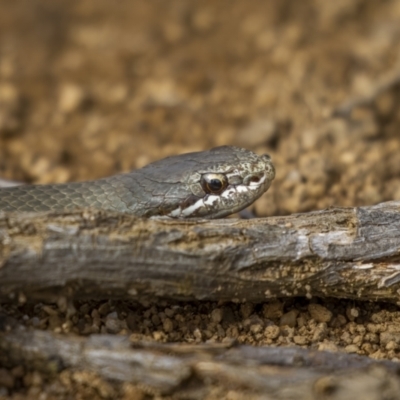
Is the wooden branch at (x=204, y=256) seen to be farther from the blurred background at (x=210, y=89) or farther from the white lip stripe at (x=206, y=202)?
the blurred background at (x=210, y=89)

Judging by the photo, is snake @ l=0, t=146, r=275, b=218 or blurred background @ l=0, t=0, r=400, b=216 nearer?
snake @ l=0, t=146, r=275, b=218

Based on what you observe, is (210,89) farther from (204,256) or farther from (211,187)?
(204,256)

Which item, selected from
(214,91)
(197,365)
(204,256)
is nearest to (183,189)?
(204,256)

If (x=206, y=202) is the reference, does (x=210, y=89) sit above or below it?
above

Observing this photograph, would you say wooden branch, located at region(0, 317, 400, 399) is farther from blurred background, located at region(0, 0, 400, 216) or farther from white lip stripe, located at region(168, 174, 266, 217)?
blurred background, located at region(0, 0, 400, 216)

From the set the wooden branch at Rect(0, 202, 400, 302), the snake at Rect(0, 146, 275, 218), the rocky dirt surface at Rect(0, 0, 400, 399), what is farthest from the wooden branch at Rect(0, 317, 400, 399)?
the snake at Rect(0, 146, 275, 218)

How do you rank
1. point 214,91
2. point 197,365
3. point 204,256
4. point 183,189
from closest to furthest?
1. point 197,365
2. point 204,256
3. point 183,189
4. point 214,91

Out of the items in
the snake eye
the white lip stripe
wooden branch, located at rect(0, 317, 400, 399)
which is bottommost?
wooden branch, located at rect(0, 317, 400, 399)
